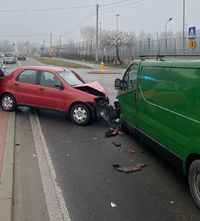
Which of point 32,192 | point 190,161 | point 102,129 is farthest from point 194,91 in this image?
Result: point 102,129

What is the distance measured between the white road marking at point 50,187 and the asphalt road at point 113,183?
8 cm

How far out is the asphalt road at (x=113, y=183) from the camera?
16.0ft

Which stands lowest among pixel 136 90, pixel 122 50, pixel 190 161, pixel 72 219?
pixel 72 219

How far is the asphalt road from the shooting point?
4871 millimetres

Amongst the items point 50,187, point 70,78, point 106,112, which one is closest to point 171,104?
point 50,187

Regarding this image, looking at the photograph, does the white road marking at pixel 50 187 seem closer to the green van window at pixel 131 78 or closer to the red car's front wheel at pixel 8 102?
the green van window at pixel 131 78

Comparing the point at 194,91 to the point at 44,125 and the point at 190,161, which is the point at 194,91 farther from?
the point at 44,125

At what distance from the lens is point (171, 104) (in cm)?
572

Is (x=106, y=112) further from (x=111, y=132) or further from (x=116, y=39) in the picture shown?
(x=116, y=39)

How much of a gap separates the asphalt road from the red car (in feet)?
4.99

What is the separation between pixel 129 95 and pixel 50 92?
358 centimetres

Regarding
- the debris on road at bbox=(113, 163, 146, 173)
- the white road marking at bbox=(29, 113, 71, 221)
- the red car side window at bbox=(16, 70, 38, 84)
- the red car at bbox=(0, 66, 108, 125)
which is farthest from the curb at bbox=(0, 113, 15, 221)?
the red car side window at bbox=(16, 70, 38, 84)

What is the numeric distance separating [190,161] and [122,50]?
Result: 56.4 metres

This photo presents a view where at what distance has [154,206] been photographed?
5059mm
